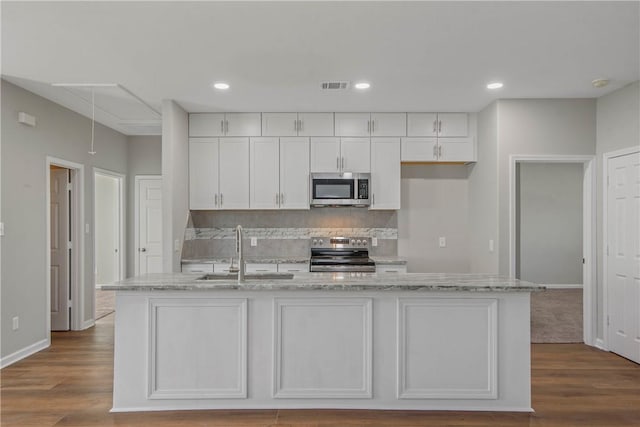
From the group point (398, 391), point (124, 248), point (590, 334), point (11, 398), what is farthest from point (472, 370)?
point (124, 248)

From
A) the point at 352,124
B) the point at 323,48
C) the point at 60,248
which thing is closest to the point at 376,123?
the point at 352,124

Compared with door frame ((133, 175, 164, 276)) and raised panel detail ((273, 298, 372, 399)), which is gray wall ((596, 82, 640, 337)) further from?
door frame ((133, 175, 164, 276))

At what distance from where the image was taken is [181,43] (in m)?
2.95

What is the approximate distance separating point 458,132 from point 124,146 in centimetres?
473

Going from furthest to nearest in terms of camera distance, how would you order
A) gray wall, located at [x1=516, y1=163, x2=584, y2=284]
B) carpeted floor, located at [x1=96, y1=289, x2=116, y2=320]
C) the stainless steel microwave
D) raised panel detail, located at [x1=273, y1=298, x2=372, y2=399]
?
gray wall, located at [x1=516, y1=163, x2=584, y2=284] → carpeted floor, located at [x1=96, y1=289, x2=116, y2=320] → the stainless steel microwave → raised panel detail, located at [x1=273, y1=298, x2=372, y2=399]

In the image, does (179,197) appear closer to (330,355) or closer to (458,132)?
(330,355)

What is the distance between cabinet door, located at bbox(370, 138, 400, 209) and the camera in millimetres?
4918

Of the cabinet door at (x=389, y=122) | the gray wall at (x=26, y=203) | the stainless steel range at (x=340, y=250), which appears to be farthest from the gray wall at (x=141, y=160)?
the cabinet door at (x=389, y=122)

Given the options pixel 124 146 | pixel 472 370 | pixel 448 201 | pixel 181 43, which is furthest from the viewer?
pixel 124 146

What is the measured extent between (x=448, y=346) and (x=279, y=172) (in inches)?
116

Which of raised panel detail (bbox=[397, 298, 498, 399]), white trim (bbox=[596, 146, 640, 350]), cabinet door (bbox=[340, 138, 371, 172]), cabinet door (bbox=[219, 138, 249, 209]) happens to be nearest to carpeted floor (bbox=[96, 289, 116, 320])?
cabinet door (bbox=[219, 138, 249, 209])

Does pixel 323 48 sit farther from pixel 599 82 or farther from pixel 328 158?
pixel 599 82

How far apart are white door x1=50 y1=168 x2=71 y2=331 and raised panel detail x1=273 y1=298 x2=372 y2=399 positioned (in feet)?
11.6

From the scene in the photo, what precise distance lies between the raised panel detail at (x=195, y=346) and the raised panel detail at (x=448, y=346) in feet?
3.61
